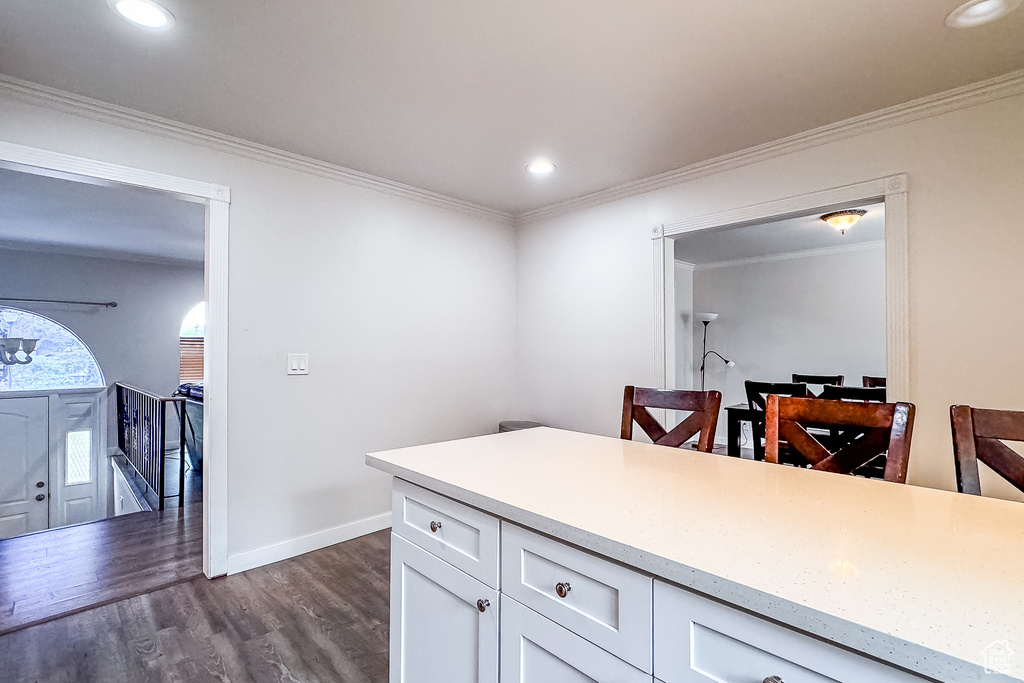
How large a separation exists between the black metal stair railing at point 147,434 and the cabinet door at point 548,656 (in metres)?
3.26

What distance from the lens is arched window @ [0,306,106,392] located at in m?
5.34

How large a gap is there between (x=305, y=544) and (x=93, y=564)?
1114 mm

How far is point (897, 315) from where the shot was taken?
2.29m

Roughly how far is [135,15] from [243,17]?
35 cm

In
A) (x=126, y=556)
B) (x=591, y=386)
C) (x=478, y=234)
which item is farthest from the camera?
(x=478, y=234)

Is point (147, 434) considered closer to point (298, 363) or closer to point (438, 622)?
point (298, 363)

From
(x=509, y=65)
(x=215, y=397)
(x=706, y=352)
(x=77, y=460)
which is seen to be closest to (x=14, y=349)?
(x=77, y=460)

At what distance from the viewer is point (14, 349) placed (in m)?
5.33

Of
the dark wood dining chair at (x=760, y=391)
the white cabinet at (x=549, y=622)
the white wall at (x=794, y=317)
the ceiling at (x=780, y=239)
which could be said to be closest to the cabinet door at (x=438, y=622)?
the white cabinet at (x=549, y=622)

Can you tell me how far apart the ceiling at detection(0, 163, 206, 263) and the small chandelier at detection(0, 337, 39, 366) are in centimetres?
102

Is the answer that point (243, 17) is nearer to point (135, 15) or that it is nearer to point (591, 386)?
point (135, 15)

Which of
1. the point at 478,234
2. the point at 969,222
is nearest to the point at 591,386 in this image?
the point at 478,234

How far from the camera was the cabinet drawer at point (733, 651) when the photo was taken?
621 millimetres

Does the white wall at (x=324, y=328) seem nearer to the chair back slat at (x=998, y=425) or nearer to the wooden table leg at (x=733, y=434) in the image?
the wooden table leg at (x=733, y=434)
